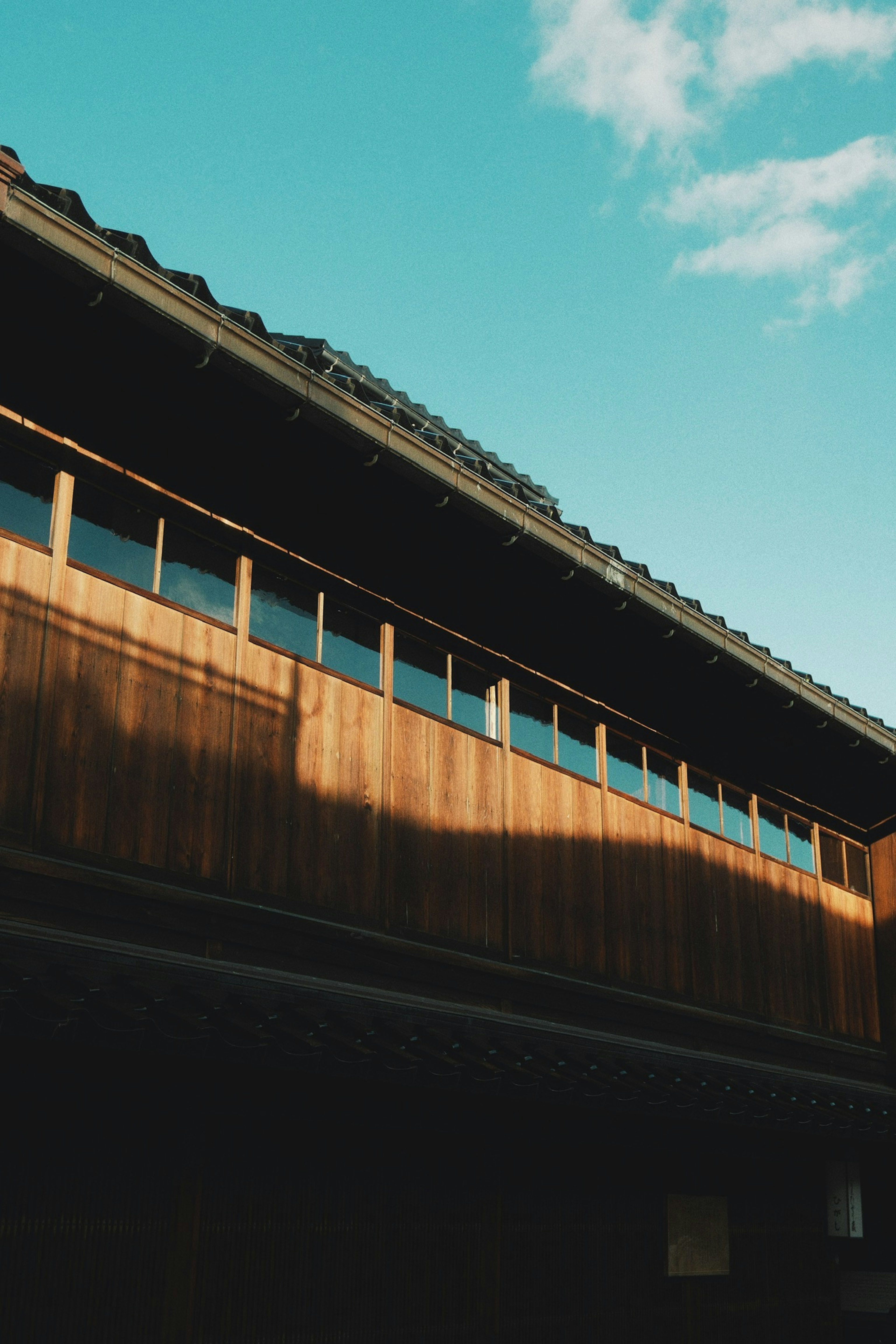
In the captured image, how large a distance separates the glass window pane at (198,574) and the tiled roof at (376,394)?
162cm

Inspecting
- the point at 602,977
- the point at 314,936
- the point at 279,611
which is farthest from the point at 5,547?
the point at 602,977

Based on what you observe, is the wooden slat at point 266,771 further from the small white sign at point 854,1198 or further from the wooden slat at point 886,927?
the wooden slat at point 886,927

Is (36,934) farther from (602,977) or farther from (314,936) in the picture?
(602,977)

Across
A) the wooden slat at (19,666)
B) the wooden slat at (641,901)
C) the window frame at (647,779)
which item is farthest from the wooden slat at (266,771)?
the window frame at (647,779)

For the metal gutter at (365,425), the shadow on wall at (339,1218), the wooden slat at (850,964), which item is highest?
the metal gutter at (365,425)

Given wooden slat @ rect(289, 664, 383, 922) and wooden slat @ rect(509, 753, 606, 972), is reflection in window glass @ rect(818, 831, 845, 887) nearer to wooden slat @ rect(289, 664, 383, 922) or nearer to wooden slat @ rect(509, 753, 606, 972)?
wooden slat @ rect(509, 753, 606, 972)

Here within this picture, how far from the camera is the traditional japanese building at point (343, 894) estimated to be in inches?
326

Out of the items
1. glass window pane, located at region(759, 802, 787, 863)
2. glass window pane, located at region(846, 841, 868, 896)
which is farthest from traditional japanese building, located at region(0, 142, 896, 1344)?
glass window pane, located at region(846, 841, 868, 896)

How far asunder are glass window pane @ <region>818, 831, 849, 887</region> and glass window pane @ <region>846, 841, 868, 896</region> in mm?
143

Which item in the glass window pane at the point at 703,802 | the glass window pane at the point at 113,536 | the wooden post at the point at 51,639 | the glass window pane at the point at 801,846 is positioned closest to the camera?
the wooden post at the point at 51,639

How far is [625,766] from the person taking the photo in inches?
558

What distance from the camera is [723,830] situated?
1545cm

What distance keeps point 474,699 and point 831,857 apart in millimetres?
7180

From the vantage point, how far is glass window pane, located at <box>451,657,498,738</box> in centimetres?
1234
